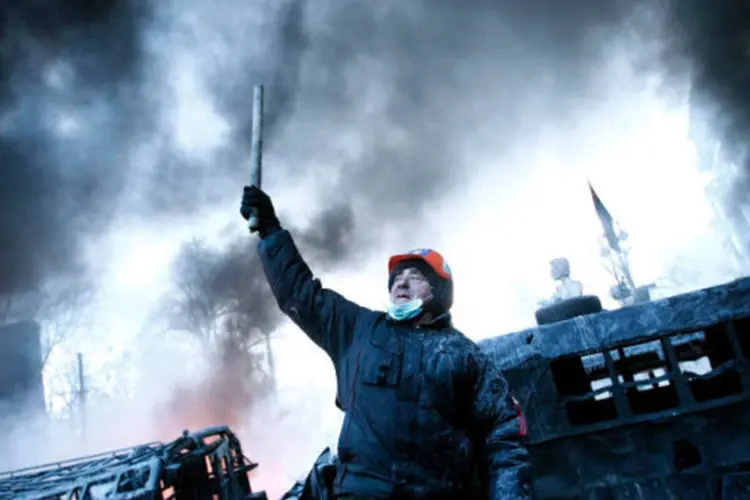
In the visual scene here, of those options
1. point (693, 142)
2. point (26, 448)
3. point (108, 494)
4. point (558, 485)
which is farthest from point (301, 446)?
point (693, 142)

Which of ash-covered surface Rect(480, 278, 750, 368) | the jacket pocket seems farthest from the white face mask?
ash-covered surface Rect(480, 278, 750, 368)

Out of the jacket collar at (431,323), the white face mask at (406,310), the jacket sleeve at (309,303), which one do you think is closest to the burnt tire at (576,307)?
the jacket collar at (431,323)

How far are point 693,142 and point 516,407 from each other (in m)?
38.1

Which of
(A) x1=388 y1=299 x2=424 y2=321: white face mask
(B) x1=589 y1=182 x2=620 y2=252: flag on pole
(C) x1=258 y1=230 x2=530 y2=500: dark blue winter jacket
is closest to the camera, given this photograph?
(C) x1=258 y1=230 x2=530 y2=500: dark blue winter jacket

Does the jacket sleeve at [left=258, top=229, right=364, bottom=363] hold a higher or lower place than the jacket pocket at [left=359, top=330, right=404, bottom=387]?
higher

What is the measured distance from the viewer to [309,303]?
2426 mm

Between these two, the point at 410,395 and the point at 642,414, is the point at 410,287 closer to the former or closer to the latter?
the point at 410,395

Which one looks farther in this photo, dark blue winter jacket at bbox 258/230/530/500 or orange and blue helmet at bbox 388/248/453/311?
orange and blue helmet at bbox 388/248/453/311

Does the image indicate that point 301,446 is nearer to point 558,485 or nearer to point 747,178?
point 558,485

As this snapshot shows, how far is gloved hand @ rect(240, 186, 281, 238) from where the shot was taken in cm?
269

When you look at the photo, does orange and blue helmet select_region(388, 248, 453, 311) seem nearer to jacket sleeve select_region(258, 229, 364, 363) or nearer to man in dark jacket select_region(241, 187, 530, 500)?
man in dark jacket select_region(241, 187, 530, 500)

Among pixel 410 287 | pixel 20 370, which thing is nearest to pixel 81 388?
pixel 20 370

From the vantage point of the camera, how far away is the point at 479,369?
2229 mm

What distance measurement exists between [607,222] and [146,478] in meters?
25.2
